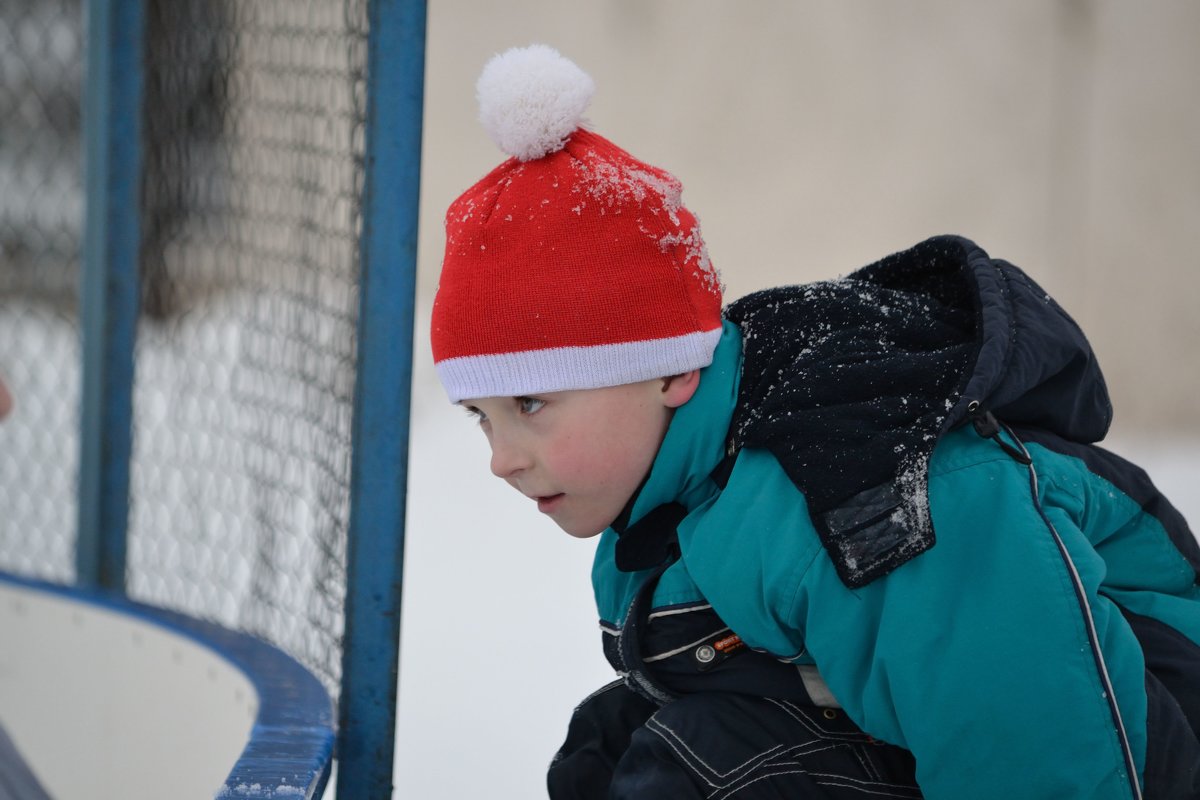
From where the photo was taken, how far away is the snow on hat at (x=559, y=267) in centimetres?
75

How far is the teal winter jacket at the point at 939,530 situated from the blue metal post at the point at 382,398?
18cm

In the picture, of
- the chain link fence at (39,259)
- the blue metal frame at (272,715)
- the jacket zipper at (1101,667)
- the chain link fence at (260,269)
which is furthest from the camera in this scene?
the chain link fence at (39,259)

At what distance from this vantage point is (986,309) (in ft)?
2.50

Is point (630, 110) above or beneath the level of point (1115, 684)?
above

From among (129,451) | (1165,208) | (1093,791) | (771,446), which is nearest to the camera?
(1093,791)

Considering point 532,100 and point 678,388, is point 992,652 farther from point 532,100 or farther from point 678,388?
point 532,100

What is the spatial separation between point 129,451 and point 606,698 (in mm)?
787

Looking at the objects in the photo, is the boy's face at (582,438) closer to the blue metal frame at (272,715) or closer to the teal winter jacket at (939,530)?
the teal winter jacket at (939,530)

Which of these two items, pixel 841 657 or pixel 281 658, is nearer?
pixel 841 657

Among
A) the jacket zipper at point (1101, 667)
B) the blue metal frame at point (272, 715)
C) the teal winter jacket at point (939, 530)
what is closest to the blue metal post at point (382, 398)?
the blue metal frame at point (272, 715)

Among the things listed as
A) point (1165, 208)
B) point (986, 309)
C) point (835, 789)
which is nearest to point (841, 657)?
point (835, 789)

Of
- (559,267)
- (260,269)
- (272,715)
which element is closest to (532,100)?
(559,267)

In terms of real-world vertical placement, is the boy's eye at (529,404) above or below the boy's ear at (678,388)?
below

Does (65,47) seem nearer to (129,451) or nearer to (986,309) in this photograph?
(129,451)
